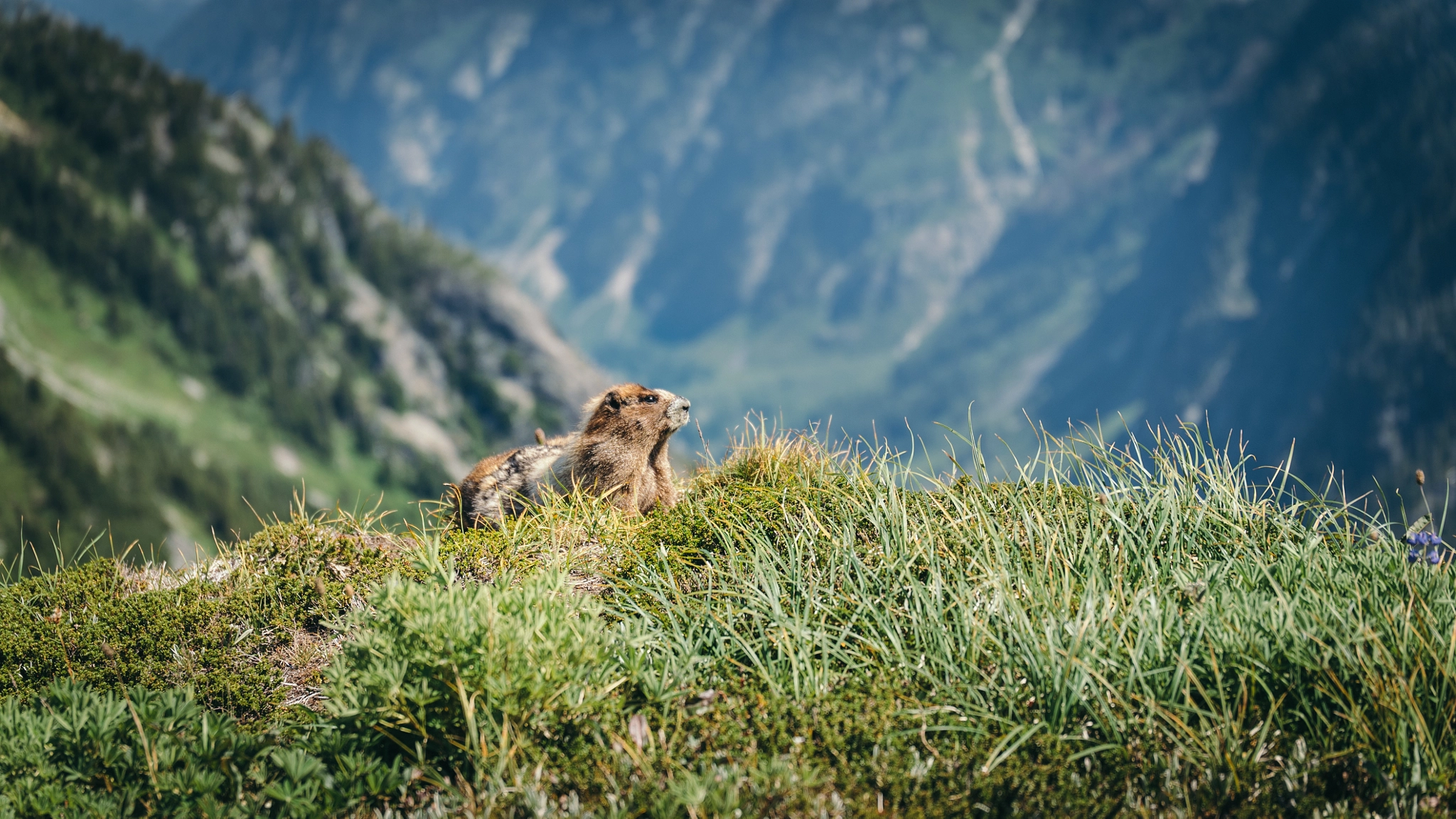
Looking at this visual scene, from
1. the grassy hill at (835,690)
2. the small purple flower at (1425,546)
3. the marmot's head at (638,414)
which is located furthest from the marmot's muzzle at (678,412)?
the small purple flower at (1425,546)

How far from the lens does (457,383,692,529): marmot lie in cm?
948

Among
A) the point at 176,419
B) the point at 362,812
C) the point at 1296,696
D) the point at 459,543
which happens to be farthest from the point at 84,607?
the point at 176,419

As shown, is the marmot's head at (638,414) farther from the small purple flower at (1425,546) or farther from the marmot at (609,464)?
the small purple flower at (1425,546)

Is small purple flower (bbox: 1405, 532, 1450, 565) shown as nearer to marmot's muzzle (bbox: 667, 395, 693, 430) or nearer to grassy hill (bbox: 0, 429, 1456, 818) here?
grassy hill (bbox: 0, 429, 1456, 818)

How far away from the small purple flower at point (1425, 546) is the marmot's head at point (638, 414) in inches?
224

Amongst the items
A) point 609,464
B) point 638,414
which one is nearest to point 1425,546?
point 638,414

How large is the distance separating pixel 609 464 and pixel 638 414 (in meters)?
0.55

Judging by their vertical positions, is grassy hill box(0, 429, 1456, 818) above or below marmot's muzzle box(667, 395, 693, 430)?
below

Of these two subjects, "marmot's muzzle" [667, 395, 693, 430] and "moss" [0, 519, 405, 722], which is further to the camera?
"marmot's muzzle" [667, 395, 693, 430]

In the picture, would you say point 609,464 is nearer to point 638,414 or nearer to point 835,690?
point 638,414

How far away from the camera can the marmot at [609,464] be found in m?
9.48

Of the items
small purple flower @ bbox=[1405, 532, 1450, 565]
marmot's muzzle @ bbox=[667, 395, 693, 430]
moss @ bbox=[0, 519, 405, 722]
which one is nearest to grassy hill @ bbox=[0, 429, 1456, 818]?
moss @ bbox=[0, 519, 405, 722]

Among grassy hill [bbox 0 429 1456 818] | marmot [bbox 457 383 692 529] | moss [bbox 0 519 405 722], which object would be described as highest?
marmot [bbox 457 383 692 529]

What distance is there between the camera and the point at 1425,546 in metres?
7.29
